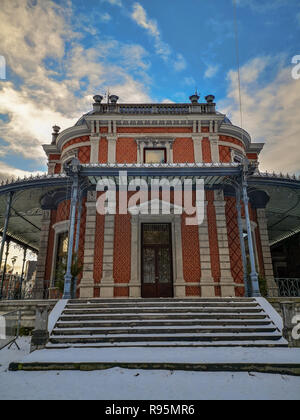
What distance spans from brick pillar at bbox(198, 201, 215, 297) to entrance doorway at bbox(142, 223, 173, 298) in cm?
132

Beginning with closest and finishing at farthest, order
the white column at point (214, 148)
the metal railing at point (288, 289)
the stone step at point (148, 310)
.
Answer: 1. the stone step at point (148, 310)
2. the metal railing at point (288, 289)
3. the white column at point (214, 148)

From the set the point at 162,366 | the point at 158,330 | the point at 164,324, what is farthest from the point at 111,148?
the point at 162,366

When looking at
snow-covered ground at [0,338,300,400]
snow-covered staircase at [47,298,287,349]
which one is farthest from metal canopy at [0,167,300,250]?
snow-covered ground at [0,338,300,400]

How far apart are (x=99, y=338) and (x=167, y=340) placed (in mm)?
1623

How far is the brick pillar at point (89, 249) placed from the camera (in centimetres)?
1059

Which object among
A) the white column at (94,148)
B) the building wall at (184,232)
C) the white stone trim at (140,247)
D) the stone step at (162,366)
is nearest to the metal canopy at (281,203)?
the building wall at (184,232)

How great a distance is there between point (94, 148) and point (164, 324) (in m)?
8.82

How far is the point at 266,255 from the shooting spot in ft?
40.9

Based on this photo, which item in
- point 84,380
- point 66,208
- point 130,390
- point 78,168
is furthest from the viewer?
point 66,208

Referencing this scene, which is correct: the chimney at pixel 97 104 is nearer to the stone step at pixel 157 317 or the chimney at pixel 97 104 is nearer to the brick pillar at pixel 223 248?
the brick pillar at pixel 223 248

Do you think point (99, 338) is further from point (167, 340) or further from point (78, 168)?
point (78, 168)

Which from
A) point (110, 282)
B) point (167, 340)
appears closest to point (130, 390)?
point (167, 340)

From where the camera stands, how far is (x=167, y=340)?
630 cm

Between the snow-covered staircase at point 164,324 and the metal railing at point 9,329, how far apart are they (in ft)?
3.77
